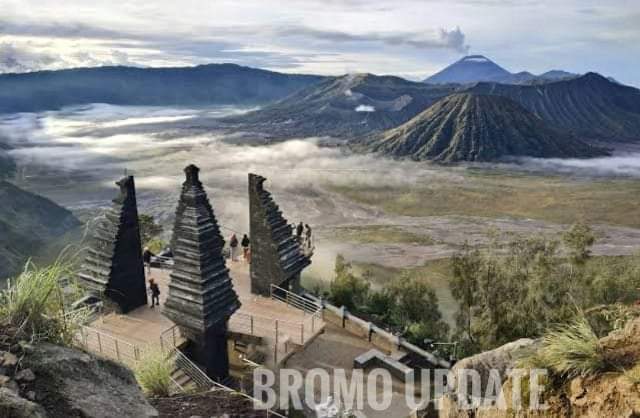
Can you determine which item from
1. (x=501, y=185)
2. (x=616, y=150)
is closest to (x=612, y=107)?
(x=616, y=150)

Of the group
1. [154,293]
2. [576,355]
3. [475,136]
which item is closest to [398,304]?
[154,293]

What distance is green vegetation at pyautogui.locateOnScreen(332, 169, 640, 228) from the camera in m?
82.6

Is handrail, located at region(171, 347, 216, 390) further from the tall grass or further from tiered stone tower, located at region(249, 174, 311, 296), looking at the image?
the tall grass

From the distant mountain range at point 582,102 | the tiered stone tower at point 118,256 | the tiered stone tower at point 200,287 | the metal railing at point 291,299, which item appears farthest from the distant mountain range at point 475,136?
the tiered stone tower at point 200,287

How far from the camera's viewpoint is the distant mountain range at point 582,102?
17650cm

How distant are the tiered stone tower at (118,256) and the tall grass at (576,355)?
11.2 metres

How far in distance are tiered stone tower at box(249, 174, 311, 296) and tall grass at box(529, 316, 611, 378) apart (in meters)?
10.2

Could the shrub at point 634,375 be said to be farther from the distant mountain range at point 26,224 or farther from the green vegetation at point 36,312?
the distant mountain range at point 26,224

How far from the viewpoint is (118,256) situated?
1343 cm

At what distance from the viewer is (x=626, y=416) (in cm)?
370

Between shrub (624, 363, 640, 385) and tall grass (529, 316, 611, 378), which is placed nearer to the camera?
shrub (624, 363, 640, 385)

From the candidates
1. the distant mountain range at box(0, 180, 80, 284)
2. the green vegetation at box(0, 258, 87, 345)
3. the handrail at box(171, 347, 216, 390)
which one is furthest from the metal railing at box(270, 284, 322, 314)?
the distant mountain range at box(0, 180, 80, 284)

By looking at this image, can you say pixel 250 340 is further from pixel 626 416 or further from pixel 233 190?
pixel 233 190

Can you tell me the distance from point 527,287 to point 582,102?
637 feet
